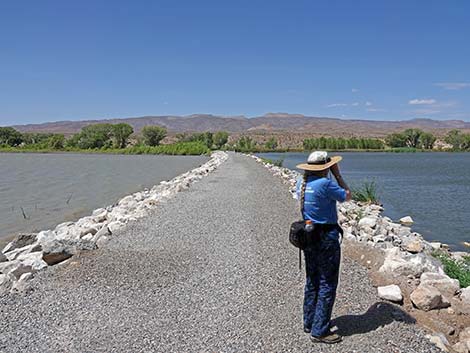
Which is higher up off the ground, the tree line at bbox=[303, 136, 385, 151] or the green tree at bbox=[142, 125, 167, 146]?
the green tree at bbox=[142, 125, 167, 146]

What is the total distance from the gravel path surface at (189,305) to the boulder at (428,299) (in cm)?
31

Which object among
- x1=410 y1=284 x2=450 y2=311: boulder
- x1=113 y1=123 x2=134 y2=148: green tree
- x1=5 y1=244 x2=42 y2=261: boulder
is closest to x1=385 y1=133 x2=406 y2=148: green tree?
x1=113 y1=123 x2=134 y2=148: green tree

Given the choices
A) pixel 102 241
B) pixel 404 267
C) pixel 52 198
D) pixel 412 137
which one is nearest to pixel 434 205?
pixel 404 267

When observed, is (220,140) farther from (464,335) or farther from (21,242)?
(464,335)

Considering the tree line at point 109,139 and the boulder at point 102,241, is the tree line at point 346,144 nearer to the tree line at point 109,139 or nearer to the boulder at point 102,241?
the tree line at point 109,139

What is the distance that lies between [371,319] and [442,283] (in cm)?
139

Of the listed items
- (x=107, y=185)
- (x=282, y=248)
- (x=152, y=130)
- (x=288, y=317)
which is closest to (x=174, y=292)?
(x=288, y=317)

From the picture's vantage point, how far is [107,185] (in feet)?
93.0

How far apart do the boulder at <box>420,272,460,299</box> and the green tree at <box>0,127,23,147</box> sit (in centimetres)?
12431

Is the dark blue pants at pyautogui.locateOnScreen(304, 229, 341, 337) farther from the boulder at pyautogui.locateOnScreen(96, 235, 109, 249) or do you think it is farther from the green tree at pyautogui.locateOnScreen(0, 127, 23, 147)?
the green tree at pyautogui.locateOnScreen(0, 127, 23, 147)

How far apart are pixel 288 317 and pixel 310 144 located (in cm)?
11068

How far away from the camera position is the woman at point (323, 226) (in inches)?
176

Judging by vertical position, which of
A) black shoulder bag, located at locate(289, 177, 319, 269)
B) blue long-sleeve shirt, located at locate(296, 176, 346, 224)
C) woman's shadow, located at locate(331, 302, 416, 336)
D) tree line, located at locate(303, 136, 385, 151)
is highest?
blue long-sleeve shirt, located at locate(296, 176, 346, 224)

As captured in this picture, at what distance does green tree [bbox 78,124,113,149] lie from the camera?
4256 inches
